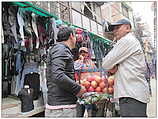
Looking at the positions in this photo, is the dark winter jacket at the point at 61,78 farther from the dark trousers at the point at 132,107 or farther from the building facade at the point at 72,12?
the building facade at the point at 72,12

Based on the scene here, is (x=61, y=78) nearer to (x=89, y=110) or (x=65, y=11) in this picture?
(x=89, y=110)

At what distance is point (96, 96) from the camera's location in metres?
1.86

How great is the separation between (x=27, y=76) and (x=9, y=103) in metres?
0.53

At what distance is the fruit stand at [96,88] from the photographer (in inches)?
73.6

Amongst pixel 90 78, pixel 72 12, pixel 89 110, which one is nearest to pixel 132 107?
pixel 90 78

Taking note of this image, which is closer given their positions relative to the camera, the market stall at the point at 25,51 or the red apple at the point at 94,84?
the red apple at the point at 94,84

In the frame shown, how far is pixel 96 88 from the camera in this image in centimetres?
191

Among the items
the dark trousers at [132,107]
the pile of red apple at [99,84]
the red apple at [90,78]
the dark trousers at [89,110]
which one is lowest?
the dark trousers at [89,110]

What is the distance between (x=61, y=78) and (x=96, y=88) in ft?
2.14

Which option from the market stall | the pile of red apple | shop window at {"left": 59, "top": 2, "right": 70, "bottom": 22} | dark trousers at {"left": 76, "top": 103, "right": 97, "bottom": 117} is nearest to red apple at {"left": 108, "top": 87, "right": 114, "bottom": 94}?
the pile of red apple

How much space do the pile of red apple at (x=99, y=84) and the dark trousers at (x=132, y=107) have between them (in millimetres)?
297

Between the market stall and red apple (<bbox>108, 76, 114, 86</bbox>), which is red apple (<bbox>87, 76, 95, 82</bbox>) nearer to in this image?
red apple (<bbox>108, 76, 114, 86</bbox>)

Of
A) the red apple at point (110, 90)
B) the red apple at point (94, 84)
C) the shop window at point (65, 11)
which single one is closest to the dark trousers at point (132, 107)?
the red apple at point (110, 90)

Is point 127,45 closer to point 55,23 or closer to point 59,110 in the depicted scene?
point 59,110
